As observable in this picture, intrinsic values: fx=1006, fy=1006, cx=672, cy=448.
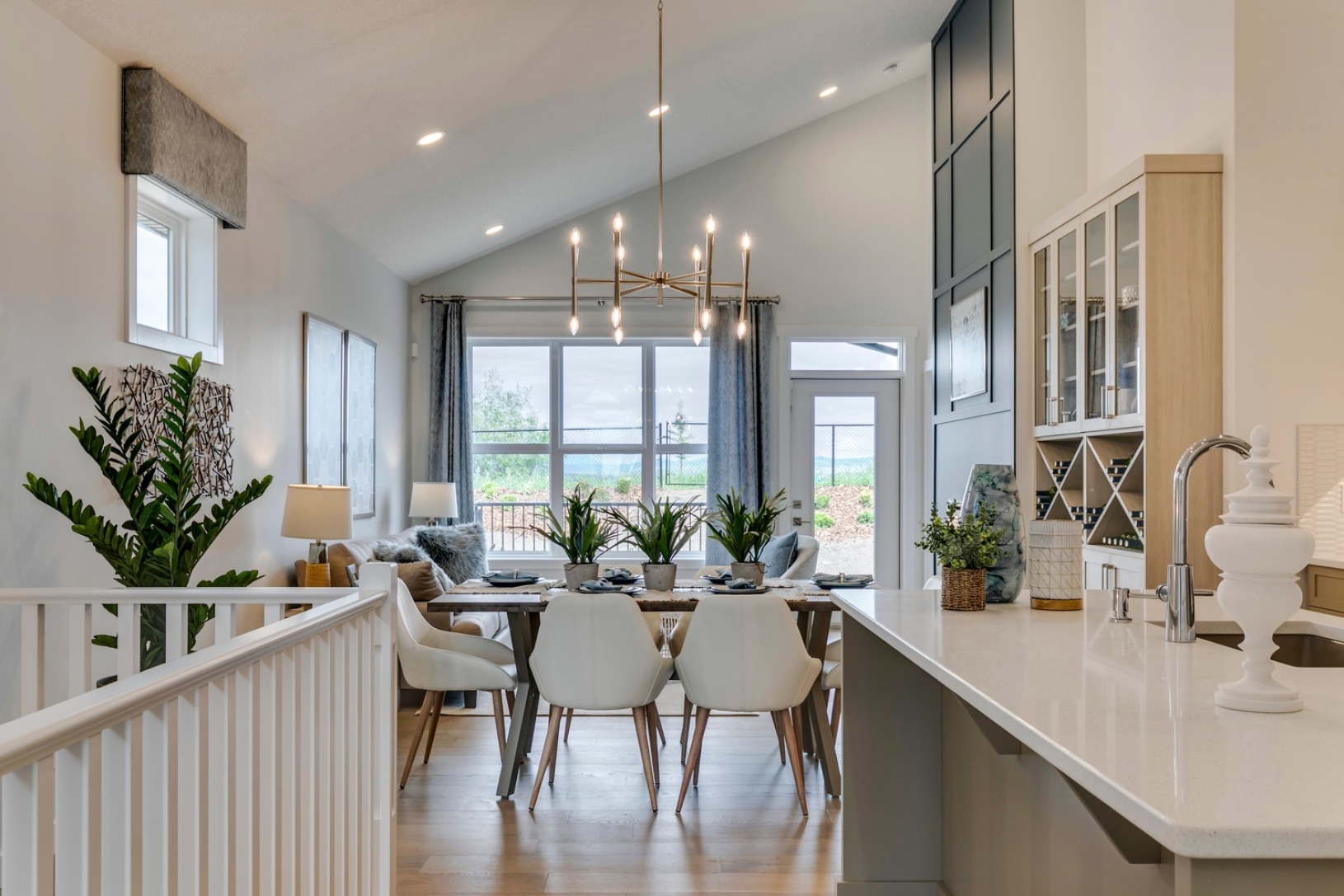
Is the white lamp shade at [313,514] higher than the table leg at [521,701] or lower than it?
higher

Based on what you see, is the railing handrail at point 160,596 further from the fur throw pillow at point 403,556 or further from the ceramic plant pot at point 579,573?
the fur throw pillow at point 403,556

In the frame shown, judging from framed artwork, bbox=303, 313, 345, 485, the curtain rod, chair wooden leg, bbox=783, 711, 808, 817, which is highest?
the curtain rod

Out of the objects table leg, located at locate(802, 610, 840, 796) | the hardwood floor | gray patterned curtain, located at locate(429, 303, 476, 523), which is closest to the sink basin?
the hardwood floor

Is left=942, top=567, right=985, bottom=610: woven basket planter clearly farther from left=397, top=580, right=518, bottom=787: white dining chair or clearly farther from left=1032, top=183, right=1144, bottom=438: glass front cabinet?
left=397, top=580, right=518, bottom=787: white dining chair

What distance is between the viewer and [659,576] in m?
4.20

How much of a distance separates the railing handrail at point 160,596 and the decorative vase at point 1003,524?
61.3 inches

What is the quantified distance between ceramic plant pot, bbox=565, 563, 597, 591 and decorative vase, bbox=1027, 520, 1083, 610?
7.02ft

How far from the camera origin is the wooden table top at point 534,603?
382 centimetres

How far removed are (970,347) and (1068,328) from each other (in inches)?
44.1

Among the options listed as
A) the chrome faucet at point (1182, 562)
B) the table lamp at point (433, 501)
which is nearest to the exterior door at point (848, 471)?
the table lamp at point (433, 501)

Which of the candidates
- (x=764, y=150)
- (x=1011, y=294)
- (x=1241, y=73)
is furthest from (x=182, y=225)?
(x=764, y=150)

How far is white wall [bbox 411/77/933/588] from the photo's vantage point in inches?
294

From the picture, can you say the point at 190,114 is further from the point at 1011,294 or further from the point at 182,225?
the point at 1011,294

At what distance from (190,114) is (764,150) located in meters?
4.69
